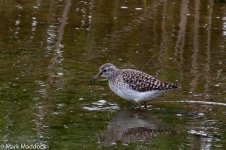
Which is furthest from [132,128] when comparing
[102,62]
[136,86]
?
[102,62]

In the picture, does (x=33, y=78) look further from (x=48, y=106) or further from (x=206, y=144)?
(x=206, y=144)

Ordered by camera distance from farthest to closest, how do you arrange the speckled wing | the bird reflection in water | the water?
the speckled wing, the water, the bird reflection in water

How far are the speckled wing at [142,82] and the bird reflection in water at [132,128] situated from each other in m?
0.31

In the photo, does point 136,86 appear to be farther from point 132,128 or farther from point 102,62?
point 102,62

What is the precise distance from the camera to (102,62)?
12.1 metres

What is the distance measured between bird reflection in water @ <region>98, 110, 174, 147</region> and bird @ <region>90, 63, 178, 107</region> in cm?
22

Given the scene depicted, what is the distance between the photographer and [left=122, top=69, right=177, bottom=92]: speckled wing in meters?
10.1

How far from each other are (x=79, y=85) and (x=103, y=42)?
2441mm

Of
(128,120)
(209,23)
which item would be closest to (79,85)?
(128,120)

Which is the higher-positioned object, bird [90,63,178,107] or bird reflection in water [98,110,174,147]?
bird [90,63,178,107]

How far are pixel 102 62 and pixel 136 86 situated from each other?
1928 mm

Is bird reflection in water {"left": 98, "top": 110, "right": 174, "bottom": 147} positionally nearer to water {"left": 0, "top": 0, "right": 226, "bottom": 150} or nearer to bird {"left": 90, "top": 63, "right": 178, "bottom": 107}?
water {"left": 0, "top": 0, "right": 226, "bottom": 150}

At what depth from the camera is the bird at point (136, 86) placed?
10.1 m

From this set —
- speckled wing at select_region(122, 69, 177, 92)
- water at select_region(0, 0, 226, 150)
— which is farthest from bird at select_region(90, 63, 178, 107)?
water at select_region(0, 0, 226, 150)
